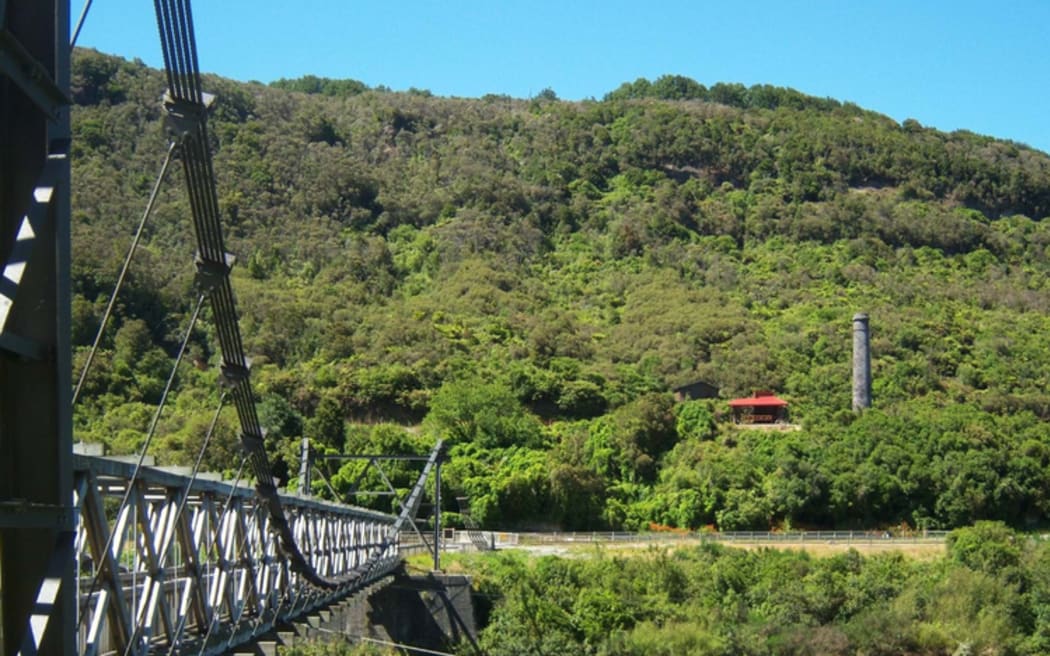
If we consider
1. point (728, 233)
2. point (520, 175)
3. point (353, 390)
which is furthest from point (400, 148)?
point (353, 390)

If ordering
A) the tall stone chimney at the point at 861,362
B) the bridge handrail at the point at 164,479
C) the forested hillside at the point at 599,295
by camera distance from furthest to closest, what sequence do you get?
the tall stone chimney at the point at 861,362
the forested hillside at the point at 599,295
the bridge handrail at the point at 164,479

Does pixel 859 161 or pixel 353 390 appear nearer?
pixel 353 390

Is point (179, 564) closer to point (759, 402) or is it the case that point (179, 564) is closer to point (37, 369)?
point (37, 369)

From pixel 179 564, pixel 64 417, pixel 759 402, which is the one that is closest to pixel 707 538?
pixel 759 402

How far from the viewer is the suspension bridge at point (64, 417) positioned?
5750 millimetres

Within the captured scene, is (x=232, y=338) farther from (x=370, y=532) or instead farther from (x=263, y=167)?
(x=263, y=167)

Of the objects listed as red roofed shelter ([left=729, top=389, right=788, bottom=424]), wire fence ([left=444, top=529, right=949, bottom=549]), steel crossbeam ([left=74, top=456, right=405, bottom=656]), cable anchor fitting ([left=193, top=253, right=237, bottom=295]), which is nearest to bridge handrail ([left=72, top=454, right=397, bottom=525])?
steel crossbeam ([left=74, top=456, right=405, bottom=656])

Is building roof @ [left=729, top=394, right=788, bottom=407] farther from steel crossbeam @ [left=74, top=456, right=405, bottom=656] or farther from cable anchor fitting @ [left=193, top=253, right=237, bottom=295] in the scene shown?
cable anchor fitting @ [left=193, top=253, right=237, bottom=295]

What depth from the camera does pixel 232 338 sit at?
35.2 feet

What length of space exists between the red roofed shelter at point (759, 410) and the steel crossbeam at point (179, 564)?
36.3 metres

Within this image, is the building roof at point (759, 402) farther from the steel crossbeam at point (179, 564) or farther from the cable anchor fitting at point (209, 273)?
the cable anchor fitting at point (209, 273)

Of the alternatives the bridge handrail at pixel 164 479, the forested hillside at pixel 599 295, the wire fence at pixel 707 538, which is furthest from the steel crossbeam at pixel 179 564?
the wire fence at pixel 707 538

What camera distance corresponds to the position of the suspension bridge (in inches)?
226

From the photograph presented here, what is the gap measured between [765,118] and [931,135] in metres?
13.9
